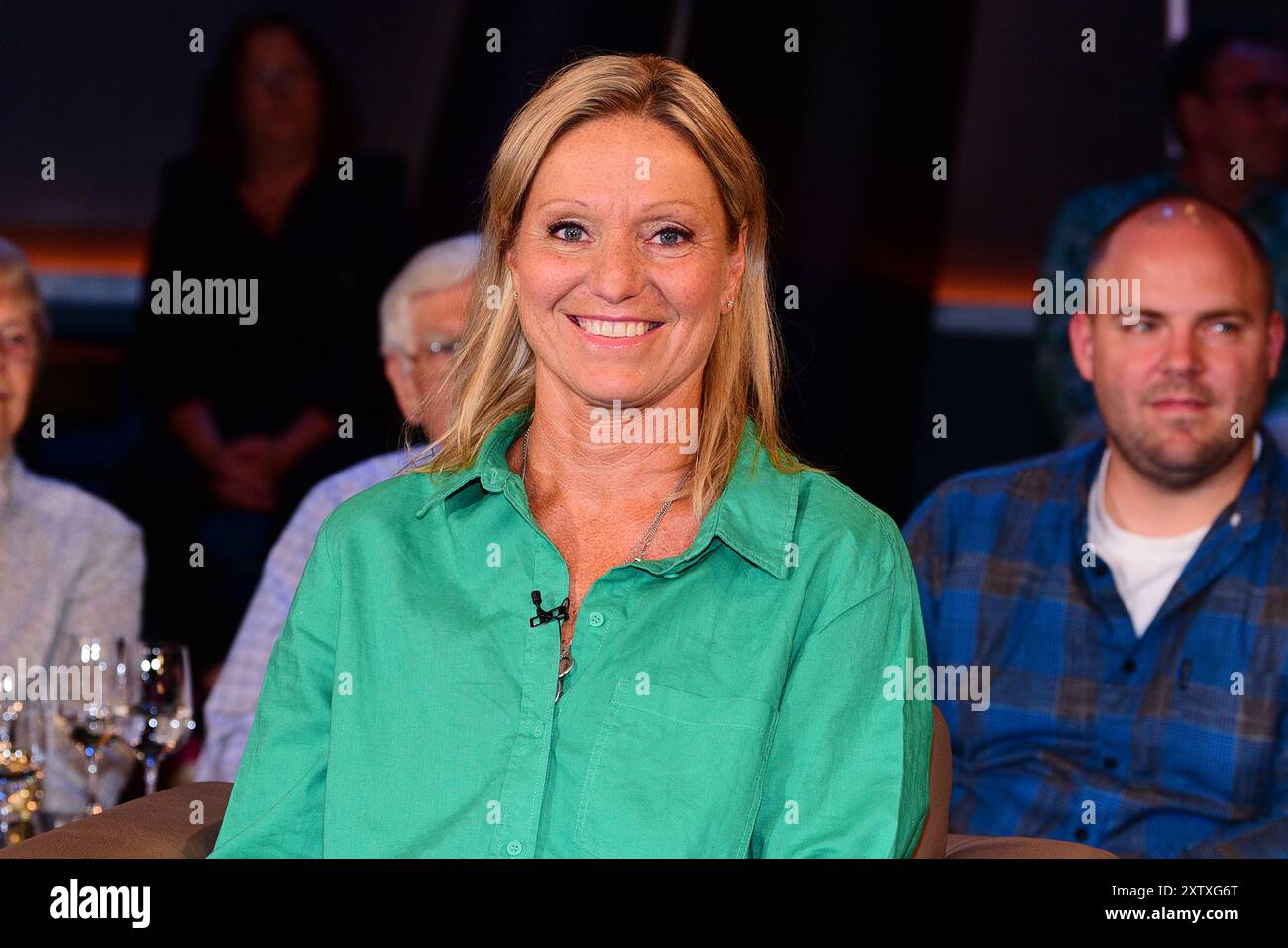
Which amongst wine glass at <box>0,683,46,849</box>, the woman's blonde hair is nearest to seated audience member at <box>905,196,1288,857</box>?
the woman's blonde hair

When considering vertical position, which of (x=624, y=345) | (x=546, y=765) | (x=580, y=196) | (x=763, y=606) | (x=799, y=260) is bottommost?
(x=546, y=765)

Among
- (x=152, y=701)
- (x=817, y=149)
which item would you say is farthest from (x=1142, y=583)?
(x=817, y=149)

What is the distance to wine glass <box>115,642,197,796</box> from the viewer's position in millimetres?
2629

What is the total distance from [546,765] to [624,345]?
484 millimetres

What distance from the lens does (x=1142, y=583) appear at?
2986mm

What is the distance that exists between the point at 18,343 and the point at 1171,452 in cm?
234

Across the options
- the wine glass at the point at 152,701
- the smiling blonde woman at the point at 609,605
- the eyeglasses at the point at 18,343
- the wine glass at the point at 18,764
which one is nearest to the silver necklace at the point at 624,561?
the smiling blonde woman at the point at 609,605

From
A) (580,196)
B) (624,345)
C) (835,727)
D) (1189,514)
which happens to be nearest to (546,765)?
(835,727)

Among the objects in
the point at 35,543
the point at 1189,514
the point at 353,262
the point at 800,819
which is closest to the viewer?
the point at 800,819

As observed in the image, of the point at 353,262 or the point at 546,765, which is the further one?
the point at 353,262

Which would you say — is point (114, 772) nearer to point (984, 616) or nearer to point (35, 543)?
point (35, 543)

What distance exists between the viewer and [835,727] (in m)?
1.82

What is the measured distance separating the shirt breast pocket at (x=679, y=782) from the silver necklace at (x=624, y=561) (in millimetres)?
89

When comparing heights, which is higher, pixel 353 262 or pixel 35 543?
pixel 353 262
